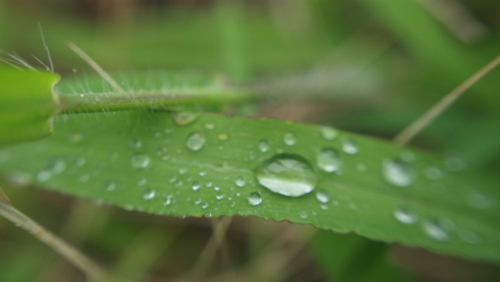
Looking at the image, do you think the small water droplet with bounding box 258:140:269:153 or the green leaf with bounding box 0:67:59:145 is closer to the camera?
the green leaf with bounding box 0:67:59:145

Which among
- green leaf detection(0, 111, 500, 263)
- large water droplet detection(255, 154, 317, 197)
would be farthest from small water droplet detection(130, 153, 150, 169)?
large water droplet detection(255, 154, 317, 197)

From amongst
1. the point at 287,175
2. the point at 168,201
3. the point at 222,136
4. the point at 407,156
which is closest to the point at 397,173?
the point at 407,156

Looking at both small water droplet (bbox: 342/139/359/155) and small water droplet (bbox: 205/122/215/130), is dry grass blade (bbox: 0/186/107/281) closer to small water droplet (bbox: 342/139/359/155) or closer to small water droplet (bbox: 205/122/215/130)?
small water droplet (bbox: 205/122/215/130)

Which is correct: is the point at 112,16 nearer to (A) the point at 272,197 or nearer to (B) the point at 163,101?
(B) the point at 163,101

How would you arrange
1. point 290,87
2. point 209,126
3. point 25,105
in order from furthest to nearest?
point 290,87 → point 209,126 → point 25,105

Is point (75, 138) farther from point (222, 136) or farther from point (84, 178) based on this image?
point (222, 136)

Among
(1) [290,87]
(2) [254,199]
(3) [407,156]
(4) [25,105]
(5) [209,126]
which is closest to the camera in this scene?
(4) [25,105]

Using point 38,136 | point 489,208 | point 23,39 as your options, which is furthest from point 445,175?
point 23,39
